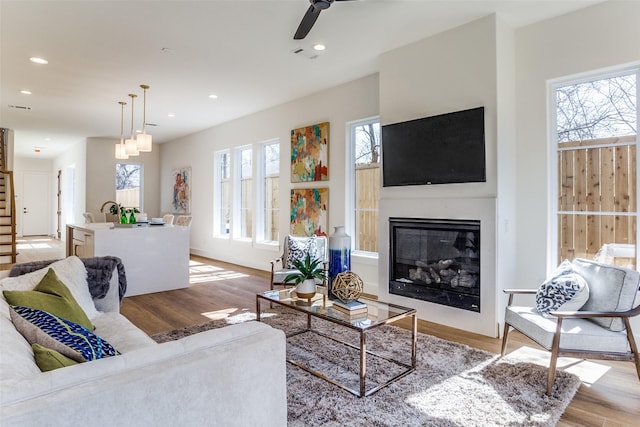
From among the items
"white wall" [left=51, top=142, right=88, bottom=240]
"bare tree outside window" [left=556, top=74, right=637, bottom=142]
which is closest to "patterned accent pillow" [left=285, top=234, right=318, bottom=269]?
"bare tree outside window" [left=556, top=74, right=637, bottom=142]

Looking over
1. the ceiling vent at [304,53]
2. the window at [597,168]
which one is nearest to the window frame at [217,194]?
the ceiling vent at [304,53]

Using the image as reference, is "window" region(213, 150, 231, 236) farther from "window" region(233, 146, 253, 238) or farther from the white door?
the white door

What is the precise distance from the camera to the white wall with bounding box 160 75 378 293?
4898 millimetres

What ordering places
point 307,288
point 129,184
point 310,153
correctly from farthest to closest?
1. point 129,184
2. point 310,153
3. point 307,288

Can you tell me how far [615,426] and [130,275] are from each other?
16.1 feet

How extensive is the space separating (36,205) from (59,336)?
14253 millimetres

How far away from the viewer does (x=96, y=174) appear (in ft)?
29.4

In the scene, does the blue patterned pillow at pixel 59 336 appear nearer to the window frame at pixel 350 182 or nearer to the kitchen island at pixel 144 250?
the kitchen island at pixel 144 250

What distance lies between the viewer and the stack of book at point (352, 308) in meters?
2.45

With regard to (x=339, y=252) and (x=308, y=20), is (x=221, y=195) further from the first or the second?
(x=308, y=20)

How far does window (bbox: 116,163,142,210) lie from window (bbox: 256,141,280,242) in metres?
4.85

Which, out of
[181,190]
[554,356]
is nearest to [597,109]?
[554,356]

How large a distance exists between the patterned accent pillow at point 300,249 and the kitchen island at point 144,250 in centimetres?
172

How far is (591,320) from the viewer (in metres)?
2.49
